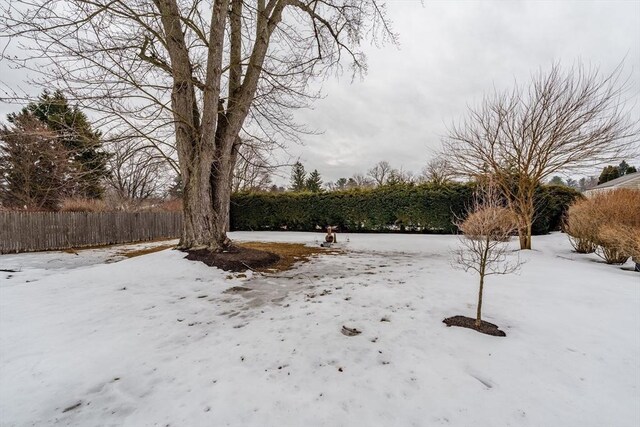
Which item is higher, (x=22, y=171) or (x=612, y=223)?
(x=22, y=171)

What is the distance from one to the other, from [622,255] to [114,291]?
36.4 feet

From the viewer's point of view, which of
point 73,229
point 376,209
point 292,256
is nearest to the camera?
point 292,256

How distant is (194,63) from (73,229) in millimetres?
8197

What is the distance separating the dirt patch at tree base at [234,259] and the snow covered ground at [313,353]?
2.79ft

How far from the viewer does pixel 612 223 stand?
6297 mm

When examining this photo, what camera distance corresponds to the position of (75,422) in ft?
5.91

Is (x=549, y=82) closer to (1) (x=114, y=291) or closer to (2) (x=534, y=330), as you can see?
(2) (x=534, y=330)

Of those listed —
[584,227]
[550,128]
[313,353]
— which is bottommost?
[313,353]

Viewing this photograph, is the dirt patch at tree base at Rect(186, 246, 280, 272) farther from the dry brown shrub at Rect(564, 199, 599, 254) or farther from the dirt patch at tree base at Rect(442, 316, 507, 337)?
the dry brown shrub at Rect(564, 199, 599, 254)

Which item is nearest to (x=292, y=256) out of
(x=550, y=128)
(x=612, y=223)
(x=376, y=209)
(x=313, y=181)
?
(x=376, y=209)

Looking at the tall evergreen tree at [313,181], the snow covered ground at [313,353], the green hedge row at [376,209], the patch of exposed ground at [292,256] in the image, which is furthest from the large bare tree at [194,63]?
the tall evergreen tree at [313,181]

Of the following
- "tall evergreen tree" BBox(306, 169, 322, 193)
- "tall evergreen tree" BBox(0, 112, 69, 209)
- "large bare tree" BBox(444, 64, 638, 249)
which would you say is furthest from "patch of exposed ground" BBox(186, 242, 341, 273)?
"tall evergreen tree" BBox(306, 169, 322, 193)

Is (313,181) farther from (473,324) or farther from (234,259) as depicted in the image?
Result: (473,324)

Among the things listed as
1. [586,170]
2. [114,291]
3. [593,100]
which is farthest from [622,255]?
[114,291]
